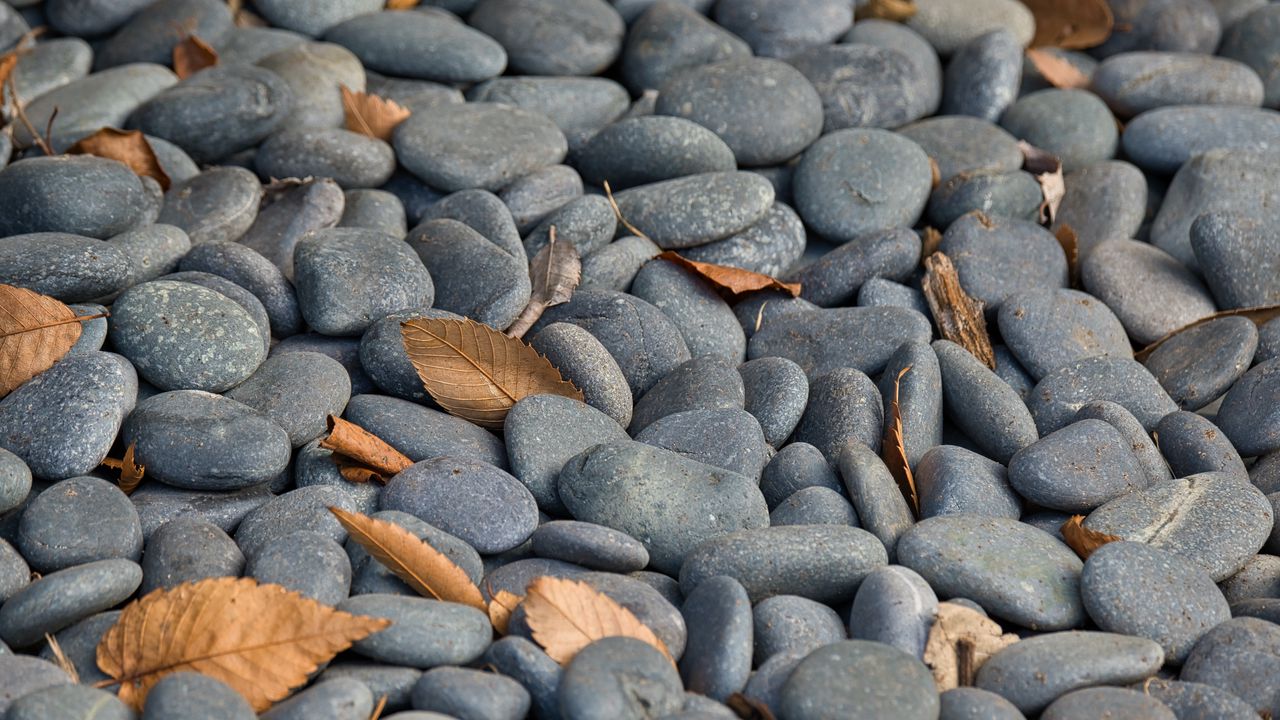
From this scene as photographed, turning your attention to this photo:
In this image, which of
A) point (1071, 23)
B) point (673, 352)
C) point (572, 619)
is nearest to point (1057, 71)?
point (1071, 23)

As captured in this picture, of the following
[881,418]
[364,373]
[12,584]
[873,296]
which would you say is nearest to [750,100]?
[873,296]

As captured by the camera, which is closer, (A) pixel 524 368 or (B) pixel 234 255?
(A) pixel 524 368

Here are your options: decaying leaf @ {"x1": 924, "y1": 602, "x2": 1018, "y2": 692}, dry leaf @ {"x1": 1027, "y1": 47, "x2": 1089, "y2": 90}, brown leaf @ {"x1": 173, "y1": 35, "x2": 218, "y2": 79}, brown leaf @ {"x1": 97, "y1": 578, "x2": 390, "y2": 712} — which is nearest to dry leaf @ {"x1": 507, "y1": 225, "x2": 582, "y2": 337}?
brown leaf @ {"x1": 97, "y1": 578, "x2": 390, "y2": 712}

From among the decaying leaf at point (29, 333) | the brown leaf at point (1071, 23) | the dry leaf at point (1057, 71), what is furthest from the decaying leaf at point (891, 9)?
the decaying leaf at point (29, 333)

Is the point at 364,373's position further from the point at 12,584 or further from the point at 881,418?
the point at 881,418

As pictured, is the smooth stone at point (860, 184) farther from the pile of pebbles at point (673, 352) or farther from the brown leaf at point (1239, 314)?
the brown leaf at point (1239, 314)

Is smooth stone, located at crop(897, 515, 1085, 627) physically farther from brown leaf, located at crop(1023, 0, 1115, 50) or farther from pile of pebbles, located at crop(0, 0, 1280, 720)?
brown leaf, located at crop(1023, 0, 1115, 50)
